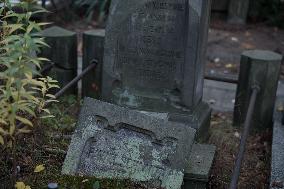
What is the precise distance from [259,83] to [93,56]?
180 cm

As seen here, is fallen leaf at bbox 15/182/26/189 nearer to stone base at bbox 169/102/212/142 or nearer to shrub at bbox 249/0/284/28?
stone base at bbox 169/102/212/142

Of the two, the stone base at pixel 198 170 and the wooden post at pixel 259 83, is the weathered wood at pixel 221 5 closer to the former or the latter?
the wooden post at pixel 259 83

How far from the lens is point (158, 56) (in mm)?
4289

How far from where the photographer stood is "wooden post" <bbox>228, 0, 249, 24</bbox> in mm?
9656

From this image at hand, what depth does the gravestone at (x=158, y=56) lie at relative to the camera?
13.4ft

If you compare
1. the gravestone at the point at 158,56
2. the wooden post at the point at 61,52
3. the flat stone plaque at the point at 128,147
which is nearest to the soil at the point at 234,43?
the wooden post at the point at 61,52

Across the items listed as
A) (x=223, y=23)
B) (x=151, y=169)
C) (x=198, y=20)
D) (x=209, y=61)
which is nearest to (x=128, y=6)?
(x=198, y=20)

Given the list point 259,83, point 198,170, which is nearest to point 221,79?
point 259,83

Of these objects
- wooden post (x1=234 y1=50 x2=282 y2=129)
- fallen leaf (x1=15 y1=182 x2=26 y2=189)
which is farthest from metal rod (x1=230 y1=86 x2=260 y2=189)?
fallen leaf (x1=15 y1=182 x2=26 y2=189)

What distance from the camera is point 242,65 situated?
503cm

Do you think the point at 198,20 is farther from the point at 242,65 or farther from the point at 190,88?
the point at 242,65

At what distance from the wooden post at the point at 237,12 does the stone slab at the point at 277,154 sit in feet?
15.9

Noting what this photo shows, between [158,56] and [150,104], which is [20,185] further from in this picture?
[158,56]

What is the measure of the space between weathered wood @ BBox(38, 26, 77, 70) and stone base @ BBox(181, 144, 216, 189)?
231 centimetres
